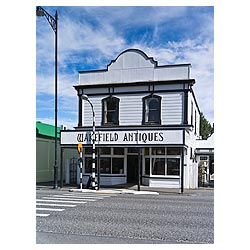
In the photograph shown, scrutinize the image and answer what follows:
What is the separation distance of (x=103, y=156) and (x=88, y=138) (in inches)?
94.0

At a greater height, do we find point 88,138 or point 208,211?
point 88,138

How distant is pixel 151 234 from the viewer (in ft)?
22.1

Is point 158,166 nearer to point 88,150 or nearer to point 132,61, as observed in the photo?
point 88,150

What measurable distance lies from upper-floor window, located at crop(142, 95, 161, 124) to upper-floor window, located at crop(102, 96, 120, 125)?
5.53 feet

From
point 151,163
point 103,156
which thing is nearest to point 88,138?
point 103,156

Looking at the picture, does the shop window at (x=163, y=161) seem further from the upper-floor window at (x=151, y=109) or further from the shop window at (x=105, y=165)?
the shop window at (x=105, y=165)

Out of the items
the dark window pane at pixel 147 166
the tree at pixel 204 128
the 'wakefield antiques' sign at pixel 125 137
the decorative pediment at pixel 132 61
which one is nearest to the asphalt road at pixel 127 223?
the 'wakefield antiques' sign at pixel 125 137

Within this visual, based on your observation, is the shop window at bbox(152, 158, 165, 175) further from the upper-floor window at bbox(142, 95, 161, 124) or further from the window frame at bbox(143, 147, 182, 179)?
the upper-floor window at bbox(142, 95, 161, 124)

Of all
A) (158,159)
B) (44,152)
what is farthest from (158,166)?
(44,152)

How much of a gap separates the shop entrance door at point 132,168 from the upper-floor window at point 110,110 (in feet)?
7.68

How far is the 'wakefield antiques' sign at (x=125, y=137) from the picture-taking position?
1513cm

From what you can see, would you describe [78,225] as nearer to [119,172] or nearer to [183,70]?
[119,172]

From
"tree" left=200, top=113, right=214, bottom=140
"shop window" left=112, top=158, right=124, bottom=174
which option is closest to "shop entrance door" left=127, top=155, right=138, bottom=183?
"shop window" left=112, top=158, right=124, bottom=174

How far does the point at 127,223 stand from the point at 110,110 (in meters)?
11.6
